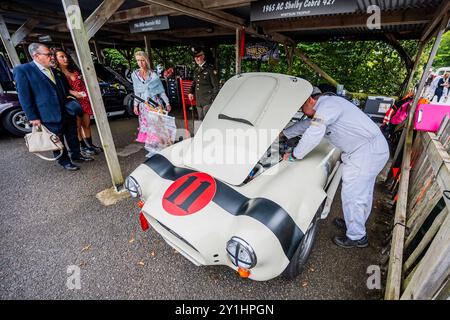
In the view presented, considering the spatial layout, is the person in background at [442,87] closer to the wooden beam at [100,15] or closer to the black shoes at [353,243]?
the black shoes at [353,243]

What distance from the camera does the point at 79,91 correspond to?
3.91 m

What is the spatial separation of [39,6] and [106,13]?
3.22 m

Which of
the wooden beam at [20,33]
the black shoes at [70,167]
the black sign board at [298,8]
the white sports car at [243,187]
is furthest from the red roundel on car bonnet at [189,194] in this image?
the wooden beam at [20,33]

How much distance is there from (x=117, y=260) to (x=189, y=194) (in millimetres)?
1152

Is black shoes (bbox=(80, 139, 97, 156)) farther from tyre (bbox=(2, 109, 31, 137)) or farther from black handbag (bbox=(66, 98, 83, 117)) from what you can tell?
tyre (bbox=(2, 109, 31, 137))

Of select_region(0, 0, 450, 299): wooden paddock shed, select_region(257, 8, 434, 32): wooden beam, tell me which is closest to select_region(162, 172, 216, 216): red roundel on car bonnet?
select_region(0, 0, 450, 299): wooden paddock shed

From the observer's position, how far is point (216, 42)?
28.8ft

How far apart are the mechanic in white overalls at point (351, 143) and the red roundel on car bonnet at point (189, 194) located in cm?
88

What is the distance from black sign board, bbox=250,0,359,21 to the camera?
2.63m

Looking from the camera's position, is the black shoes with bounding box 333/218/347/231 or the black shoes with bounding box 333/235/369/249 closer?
the black shoes with bounding box 333/235/369/249

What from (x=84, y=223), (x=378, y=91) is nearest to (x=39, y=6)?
(x=84, y=223)

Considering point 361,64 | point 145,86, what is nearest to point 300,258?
point 145,86

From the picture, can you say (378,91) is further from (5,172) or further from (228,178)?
(5,172)

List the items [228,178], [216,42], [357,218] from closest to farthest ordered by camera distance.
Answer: [228,178], [357,218], [216,42]
